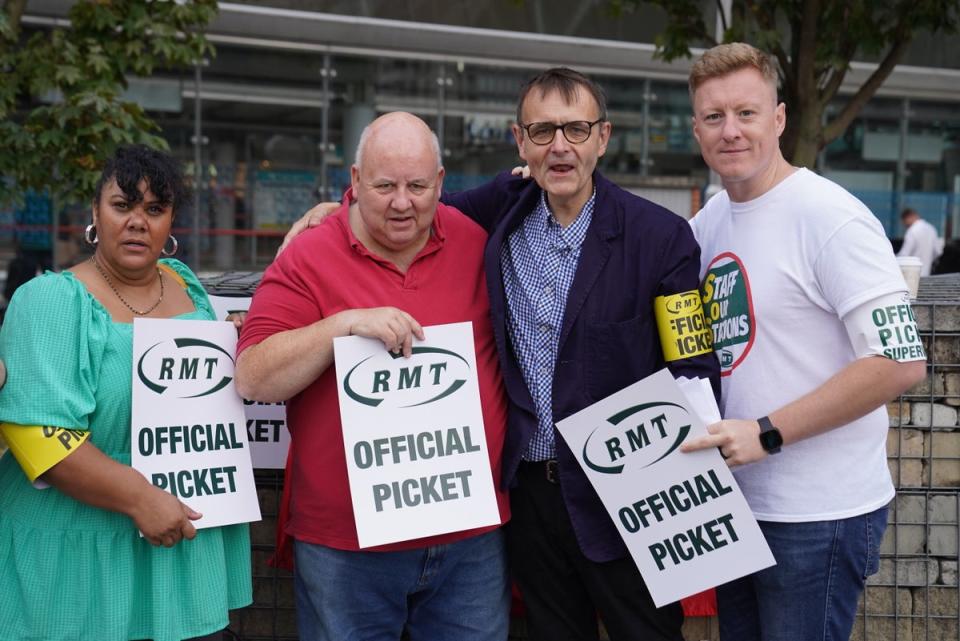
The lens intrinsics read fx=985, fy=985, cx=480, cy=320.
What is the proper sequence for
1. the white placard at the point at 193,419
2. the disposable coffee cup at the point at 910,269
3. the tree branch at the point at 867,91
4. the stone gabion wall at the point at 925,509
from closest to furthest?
the white placard at the point at 193,419 → the stone gabion wall at the point at 925,509 → the disposable coffee cup at the point at 910,269 → the tree branch at the point at 867,91

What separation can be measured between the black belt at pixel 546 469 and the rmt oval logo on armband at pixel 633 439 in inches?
4.7

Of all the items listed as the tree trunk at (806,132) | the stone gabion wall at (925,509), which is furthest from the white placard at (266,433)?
the tree trunk at (806,132)

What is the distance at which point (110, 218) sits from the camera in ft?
8.91

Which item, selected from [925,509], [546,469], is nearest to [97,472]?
[546,469]

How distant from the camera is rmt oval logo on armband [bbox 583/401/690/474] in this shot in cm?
266

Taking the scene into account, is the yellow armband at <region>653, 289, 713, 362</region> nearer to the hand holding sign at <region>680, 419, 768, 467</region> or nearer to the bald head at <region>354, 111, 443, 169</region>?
the hand holding sign at <region>680, 419, 768, 467</region>

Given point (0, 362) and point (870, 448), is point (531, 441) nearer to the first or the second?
point (870, 448)

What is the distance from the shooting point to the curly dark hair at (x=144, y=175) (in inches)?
107

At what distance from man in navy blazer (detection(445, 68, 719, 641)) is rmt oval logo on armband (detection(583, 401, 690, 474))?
Result: 8 cm

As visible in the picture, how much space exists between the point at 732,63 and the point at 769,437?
1.00 meters

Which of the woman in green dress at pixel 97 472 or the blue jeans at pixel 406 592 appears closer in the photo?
the woman in green dress at pixel 97 472

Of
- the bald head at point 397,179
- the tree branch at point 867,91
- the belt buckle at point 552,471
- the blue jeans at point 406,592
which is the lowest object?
the blue jeans at point 406,592

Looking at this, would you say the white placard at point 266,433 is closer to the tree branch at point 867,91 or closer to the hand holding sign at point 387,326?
the hand holding sign at point 387,326

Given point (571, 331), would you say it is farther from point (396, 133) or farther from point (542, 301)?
point (396, 133)
